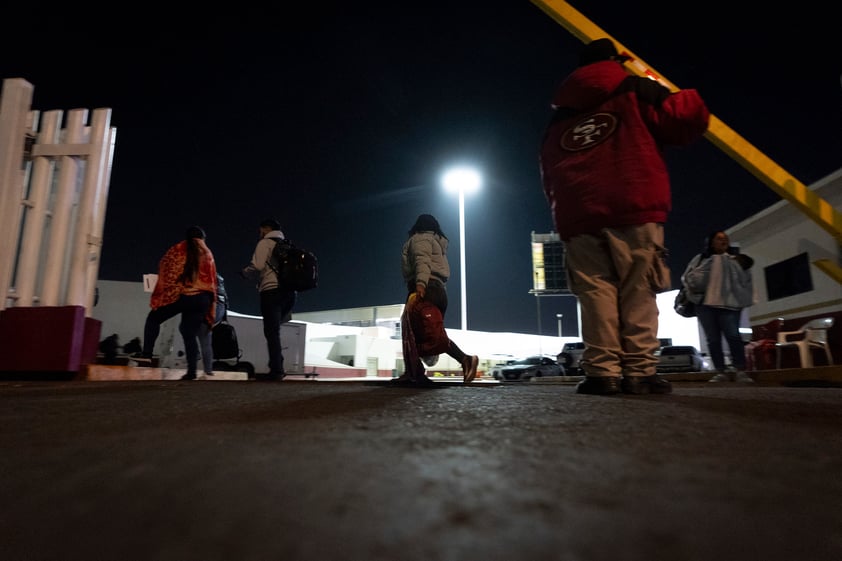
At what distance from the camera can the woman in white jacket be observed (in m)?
4.22

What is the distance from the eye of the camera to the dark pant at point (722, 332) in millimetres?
4328

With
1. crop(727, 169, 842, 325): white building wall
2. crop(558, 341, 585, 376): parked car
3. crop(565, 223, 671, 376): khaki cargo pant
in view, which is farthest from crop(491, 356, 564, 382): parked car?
crop(565, 223, 671, 376): khaki cargo pant

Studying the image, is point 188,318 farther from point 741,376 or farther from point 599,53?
point 741,376

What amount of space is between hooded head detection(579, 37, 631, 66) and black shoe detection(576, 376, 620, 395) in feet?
4.97

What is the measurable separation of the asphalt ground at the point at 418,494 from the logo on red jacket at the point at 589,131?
5.41ft

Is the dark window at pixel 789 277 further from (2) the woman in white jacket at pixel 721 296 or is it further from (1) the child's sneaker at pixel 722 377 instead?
(1) the child's sneaker at pixel 722 377

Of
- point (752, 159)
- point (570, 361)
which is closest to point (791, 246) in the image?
point (752, 159)

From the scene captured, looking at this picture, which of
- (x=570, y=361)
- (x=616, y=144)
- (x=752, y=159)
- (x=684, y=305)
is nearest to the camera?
(x=616, y=144)

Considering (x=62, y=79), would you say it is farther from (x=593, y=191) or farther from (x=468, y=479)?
(x=468, y=479)

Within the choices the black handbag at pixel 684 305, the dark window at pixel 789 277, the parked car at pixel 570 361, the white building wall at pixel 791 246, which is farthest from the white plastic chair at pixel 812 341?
the parked car at pixel 570 361

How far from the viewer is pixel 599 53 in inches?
91.3

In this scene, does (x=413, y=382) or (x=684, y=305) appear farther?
(x=684, y=305)

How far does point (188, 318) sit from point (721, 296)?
15.6 feet

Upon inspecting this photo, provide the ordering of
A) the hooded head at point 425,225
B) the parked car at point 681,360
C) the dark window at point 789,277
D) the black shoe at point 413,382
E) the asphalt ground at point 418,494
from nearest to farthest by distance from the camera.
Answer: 1. the asphalt ground at point 418,494
2. the black shoe at point 413,382
3. the hooded head at point 425,225
4. the dark window at point 789,277
5. the parked car at point 681,360
